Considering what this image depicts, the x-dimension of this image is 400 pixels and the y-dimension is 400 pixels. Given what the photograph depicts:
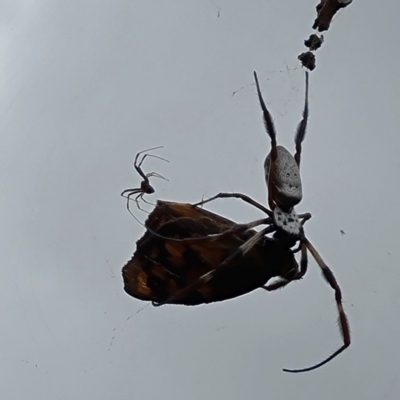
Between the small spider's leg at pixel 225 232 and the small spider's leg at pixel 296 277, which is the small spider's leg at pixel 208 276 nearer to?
the small spider's leg at pixel 225 232

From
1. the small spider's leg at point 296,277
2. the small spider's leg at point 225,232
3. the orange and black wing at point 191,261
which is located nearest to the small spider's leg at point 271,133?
the small spider's leg at point 225,232

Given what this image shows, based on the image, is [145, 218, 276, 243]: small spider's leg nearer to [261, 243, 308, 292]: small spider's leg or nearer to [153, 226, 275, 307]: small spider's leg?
[153, 226, 275, 307]: small spider's leg

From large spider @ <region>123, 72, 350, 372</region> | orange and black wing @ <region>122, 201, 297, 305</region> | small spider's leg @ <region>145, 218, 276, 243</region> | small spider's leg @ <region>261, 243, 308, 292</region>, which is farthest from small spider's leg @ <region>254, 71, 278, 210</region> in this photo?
A: small spider's leg @ <region>261, 243, 308, 292</region>

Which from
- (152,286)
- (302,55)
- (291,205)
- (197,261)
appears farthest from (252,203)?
(302,55)

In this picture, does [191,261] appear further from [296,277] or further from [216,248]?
[296,277]

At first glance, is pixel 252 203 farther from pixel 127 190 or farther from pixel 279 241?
pixel 127 190

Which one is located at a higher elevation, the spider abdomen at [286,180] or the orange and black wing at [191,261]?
the spider abdomen at [286,180]

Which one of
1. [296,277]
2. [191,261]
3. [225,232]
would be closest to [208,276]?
[191,261]

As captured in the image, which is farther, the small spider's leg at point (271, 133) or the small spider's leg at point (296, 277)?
the small spider's leg at point (296, 277)
